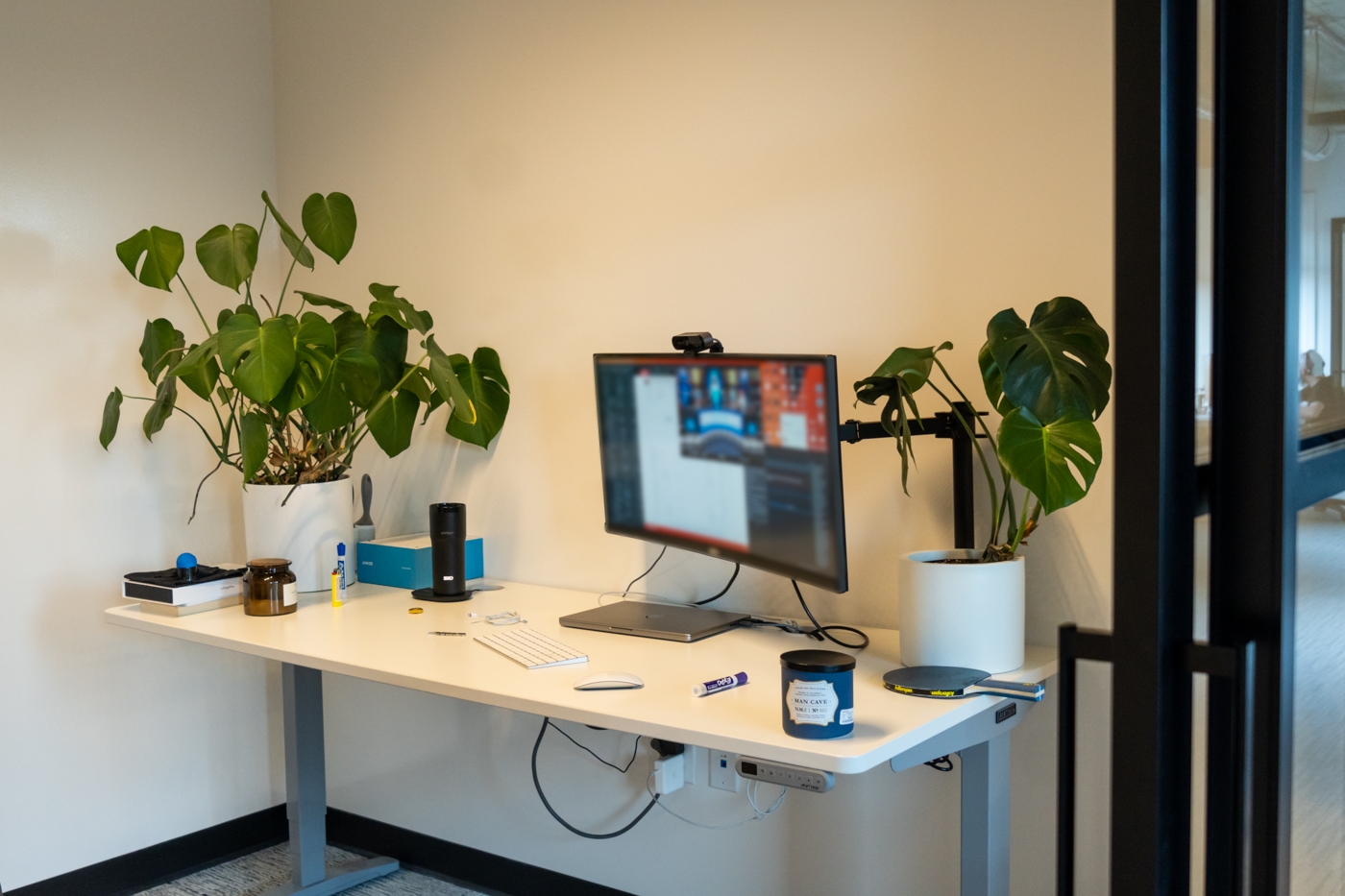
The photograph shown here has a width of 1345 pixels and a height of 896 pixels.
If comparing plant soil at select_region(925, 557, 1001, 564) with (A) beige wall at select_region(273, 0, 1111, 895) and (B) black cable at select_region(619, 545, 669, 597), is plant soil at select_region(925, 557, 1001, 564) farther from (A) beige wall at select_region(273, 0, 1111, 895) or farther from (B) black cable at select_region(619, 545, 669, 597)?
(B) black cable at select_region(619, 545, 669, 597)

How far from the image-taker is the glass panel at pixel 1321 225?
792 mm

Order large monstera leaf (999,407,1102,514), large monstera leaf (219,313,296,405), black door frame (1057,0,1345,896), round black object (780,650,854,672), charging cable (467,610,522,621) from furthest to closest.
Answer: charging cable (467,610,522,621), large monstera leaf (219,313,296,405), large monstera leaf (999,407,1102,514), round black object (780,650,854,672), black door frame (1057,0,1345,896)

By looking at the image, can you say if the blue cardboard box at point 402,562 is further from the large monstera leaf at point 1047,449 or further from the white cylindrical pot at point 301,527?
the large monstera leaf at point 1047,449

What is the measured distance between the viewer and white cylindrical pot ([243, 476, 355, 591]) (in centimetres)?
234

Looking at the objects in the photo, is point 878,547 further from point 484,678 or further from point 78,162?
point 78,162

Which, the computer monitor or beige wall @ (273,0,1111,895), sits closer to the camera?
the computer monitor

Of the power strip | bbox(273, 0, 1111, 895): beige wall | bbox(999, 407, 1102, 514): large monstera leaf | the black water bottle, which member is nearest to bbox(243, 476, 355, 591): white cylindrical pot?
the black water bottle

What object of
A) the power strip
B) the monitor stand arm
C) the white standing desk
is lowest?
the power strip

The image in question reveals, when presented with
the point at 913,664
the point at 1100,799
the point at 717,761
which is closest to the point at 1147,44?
the point at 913,664

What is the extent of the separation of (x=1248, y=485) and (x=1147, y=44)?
0.32 m

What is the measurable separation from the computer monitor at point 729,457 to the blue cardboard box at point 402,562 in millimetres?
508

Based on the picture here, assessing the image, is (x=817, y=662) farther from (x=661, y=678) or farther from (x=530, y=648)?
(x=530, y=648)

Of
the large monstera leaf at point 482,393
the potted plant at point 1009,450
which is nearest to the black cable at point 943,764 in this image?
the potted plant at point 1009,450

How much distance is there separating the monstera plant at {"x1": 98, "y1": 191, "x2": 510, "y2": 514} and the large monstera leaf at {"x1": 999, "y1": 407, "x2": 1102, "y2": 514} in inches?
47.0
